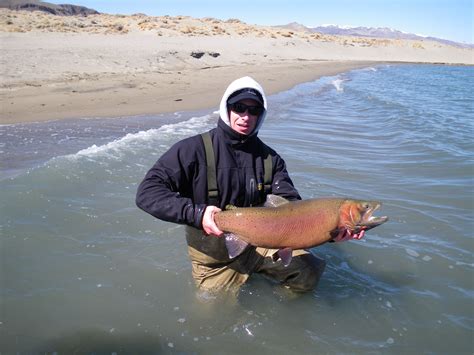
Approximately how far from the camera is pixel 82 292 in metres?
3.98

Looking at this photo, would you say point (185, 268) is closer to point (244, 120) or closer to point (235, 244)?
point (235, 244)

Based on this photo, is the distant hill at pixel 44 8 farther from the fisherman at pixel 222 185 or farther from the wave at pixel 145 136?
the fisherman at pixel 222 185

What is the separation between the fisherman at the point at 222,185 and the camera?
318 centimetres

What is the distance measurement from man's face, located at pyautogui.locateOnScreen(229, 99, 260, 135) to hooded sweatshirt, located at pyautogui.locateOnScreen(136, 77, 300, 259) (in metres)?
0.03

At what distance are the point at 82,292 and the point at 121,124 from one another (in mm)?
7286

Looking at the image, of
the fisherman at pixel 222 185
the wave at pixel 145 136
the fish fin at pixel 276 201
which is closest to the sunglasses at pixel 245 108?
the fisherman at pixel 222 185

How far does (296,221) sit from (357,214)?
0.46 metres

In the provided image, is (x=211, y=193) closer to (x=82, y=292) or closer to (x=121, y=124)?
(x=82, y=292)

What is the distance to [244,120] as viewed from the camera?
3414 mm

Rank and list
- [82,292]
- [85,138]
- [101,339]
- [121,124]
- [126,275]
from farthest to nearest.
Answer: [121,124], [85,138], [126,275], [82,292], [101,339]

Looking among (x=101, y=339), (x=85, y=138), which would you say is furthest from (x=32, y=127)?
(x=101, y=339)

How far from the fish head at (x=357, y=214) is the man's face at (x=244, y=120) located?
3.27 ft

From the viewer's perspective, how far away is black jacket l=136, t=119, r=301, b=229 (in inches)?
124

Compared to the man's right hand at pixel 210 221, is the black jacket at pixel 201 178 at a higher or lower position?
higher
